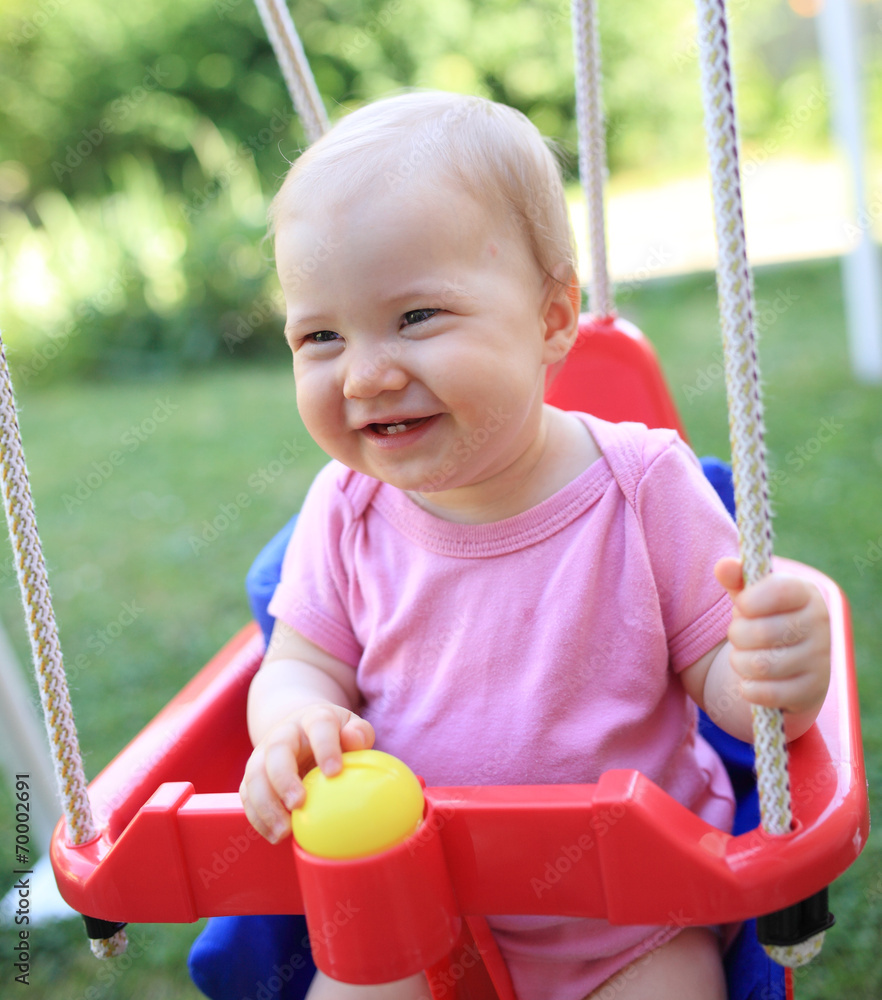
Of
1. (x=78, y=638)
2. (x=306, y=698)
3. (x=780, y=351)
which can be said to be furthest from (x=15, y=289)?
(x=306, y=698)

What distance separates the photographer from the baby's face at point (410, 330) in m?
0.77

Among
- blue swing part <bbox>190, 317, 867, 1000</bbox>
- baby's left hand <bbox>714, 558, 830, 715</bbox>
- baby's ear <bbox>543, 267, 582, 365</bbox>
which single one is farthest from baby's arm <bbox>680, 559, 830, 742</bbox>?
baby's ear <bbox>543, 267, 582, 365</bbox>

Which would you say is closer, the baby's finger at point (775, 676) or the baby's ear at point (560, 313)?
the baby's finger at point (775, 676)

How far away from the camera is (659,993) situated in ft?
2.65

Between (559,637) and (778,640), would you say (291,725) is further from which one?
(778,640)

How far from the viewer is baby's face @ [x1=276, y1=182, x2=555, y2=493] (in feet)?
2.51

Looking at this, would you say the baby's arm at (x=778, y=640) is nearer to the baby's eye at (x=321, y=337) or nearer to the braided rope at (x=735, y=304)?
the braided rope at (x=735, y=304)

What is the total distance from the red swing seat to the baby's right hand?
0.02 m

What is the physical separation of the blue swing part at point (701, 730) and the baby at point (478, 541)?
0.04 m

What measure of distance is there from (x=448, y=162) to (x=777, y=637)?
0.47 m

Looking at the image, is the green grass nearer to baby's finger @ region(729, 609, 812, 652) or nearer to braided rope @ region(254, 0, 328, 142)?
baby's finger @ region(729, 609, 812, 652)

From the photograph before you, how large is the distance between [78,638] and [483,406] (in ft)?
6.41

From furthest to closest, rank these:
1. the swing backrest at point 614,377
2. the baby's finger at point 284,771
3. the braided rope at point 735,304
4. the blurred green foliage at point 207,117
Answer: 1. the blurred green foliage at point 207,117
2. the swing backrest at point 614,377
3. the baby's finger at point 284,771
4. the braided rope at point 735,304

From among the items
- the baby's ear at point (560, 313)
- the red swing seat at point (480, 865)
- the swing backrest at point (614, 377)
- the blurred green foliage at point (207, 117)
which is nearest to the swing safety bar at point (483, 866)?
the red swing seat at point (480, 865)
